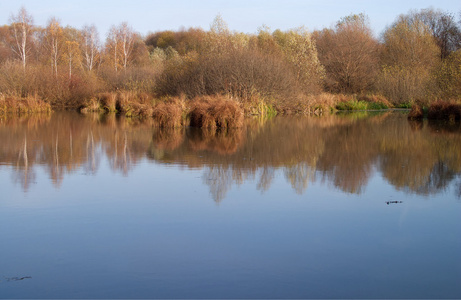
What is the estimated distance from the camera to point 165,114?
2047cm

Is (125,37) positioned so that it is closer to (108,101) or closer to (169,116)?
(108,101)

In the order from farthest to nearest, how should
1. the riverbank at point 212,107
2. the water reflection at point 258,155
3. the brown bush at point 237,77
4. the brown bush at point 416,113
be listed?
the brown bush at point 237,77 < the brown bush at point 416,113 < the riverbank at point 212,107 < the water reflection at point 258,155

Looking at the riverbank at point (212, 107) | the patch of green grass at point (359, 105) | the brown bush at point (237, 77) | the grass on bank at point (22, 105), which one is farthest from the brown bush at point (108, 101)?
the patch of green grass at point (359, 105)

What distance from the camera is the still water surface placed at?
170 inches

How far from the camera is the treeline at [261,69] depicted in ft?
90.8

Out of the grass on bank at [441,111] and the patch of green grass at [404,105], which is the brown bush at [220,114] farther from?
the patch of green grass at [404,105]

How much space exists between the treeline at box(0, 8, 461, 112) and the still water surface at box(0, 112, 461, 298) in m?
16.1

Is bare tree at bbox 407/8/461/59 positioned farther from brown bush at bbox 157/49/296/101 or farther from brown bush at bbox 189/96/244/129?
brown bush at bbox 189/96/244/129

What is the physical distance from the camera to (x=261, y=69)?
90.8 ft

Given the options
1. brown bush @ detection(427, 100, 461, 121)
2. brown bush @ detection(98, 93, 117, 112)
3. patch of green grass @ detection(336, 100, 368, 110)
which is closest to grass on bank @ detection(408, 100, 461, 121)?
brown bush @ detection(427, 100, 461, 121)

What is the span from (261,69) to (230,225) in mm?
22438

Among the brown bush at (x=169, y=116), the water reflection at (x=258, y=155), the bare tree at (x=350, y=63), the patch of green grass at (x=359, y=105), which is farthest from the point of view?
the bare tree at (x=350, y=63)

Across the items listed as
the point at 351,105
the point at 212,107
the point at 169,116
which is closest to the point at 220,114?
the point at 212,107

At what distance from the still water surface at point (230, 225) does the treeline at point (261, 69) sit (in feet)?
53.0
